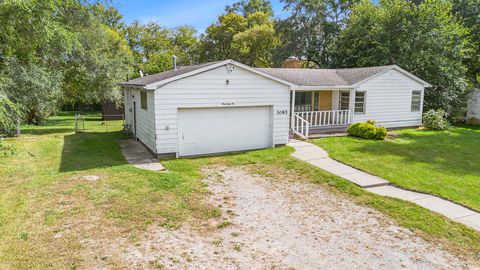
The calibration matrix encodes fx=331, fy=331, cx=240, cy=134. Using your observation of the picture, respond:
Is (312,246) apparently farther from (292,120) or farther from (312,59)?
(312,59)

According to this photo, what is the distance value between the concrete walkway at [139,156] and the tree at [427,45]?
58.8ft

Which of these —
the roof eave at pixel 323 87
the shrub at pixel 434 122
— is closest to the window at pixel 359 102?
the roof eave at pixel 323 87

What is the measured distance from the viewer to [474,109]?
21.5m

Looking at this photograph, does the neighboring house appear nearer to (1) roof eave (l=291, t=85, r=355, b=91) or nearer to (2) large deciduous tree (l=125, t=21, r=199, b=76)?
(1) roof eave (l=291, t=85, r=355, b=91)

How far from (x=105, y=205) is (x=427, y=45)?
71.7 feet

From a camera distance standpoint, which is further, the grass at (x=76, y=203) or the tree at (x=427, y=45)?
the tree at (x=427, y=45)

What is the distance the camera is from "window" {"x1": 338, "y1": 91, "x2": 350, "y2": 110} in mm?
17197

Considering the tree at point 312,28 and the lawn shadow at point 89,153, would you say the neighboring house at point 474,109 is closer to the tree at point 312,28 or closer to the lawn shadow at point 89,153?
the tree at point 312,28

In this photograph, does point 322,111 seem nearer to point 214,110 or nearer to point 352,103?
point 352,103

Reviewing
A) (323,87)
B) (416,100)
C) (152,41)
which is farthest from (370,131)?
(152,41)

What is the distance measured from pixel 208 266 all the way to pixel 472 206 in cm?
579

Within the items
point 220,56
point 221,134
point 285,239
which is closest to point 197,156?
point 221,134

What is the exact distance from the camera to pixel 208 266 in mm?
4750

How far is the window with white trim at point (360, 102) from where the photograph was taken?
1708 centimetres
